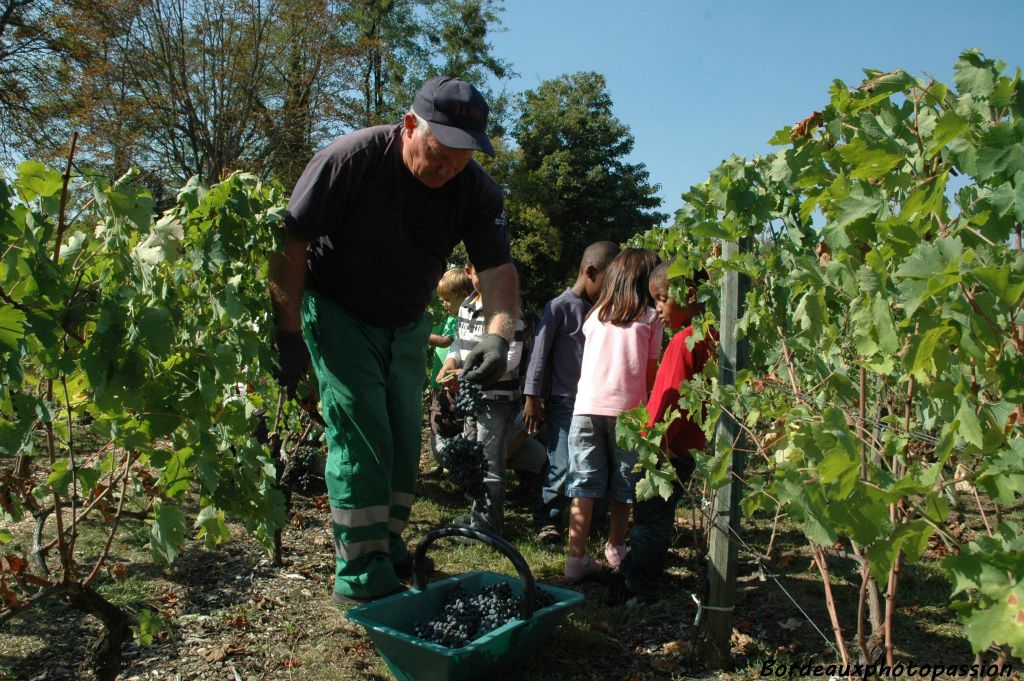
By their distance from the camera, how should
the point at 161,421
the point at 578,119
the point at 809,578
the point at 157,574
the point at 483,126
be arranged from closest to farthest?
the point at 161,421 < the point at 483,126 < the point at 157,574 < the point at 809,578 < the point at 578,119

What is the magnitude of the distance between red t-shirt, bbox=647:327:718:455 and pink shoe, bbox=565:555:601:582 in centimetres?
71

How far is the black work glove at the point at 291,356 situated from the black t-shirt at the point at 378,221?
21 cm

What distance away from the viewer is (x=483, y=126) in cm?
301

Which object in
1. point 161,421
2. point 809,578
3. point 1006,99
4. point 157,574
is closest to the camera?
point 1006,99

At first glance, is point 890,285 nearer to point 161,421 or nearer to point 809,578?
point 161,421

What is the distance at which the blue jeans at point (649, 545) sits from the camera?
3.67 m

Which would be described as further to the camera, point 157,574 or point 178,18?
point 178,18

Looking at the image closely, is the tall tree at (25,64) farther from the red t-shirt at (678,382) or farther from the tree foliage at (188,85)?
the red t-shirt at (678,382)

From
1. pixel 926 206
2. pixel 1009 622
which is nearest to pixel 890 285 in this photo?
pixel 926 206

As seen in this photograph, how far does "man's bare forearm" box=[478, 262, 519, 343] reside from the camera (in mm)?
3404

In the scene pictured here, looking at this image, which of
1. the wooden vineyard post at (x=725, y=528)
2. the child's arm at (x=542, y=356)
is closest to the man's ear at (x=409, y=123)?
the wooden vineyard post at (x=725, y=528)

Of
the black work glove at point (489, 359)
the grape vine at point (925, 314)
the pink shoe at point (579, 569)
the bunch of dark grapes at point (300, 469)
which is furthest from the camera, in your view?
the bunch of dark grapes at point (300, 469)

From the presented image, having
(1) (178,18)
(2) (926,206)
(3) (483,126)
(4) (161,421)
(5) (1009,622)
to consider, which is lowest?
(5) (1009,622)

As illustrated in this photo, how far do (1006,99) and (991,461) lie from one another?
23.9 inches
